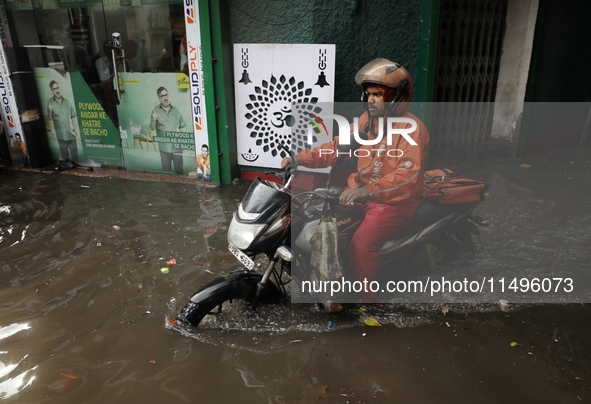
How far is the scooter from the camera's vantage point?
2.46 metres

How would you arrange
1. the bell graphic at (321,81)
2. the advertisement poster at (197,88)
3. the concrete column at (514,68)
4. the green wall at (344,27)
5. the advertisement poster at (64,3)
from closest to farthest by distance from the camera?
the green wall at (344,27) < the bell graphic at (321,81) < the advertisement poster at (197,88) < the advertisement poster at (64,3) < the concrete column at (514,68)

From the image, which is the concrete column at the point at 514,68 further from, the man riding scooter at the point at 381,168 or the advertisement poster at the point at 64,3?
the advertisement poster at the point at 64,3

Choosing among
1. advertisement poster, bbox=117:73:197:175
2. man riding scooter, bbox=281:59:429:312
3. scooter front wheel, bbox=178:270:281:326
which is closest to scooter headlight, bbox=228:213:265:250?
scooter front wheel, bbox=178:270:281:326

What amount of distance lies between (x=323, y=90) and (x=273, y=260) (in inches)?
110

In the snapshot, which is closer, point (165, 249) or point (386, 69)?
point (386, 69)

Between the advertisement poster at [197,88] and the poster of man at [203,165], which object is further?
the poster of man at [203,165]

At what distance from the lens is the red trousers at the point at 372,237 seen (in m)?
2.72

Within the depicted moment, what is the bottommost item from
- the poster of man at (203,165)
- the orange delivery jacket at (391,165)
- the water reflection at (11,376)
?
the water reflection at (11,376)

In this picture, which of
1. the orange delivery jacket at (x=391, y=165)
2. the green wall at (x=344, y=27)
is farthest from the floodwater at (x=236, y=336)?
the green wall at (x=344, y=27)

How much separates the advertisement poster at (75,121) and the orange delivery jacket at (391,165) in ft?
14.3

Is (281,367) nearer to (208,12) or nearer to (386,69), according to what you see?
(386,69)

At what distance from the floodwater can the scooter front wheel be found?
0.12 metres

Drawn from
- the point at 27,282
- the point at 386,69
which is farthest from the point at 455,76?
the point at 27,282

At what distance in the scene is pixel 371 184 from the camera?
2.63 meters
